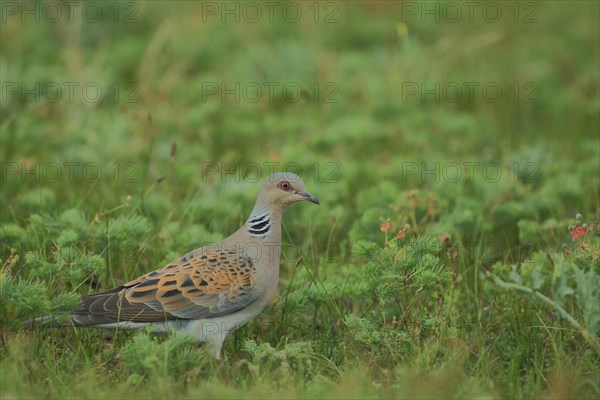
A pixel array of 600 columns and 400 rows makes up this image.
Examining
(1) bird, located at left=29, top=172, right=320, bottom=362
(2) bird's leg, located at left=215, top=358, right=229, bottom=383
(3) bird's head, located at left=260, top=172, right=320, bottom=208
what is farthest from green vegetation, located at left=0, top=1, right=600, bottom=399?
(3) bird's head, located at left=260, top=172, right=320, bottom=208

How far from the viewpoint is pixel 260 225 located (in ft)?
20.0

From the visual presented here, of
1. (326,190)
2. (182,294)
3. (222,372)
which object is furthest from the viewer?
(326,190)

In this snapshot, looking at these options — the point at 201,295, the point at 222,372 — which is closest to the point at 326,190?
the point at 201,295

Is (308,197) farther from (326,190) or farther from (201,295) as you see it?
(326,190)

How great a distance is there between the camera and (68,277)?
5.82 meters

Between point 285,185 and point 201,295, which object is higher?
point 285,185

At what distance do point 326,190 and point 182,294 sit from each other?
2.43 m

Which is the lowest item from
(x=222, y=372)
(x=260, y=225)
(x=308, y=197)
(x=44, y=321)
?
(x=222, y=372)

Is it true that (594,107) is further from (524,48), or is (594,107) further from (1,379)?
(1,379)

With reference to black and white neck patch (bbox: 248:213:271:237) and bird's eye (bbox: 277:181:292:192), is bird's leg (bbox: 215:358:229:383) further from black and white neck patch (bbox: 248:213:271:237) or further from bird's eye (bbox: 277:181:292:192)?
bird's eye (bbox: 277:181:292:192)

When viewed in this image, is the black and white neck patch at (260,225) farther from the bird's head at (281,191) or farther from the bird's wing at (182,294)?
the bird's wing at (182,294)

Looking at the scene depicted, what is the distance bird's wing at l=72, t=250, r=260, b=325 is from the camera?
5.57 metres

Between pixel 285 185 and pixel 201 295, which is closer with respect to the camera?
pixel 201 295

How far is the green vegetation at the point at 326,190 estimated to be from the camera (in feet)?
17.2
